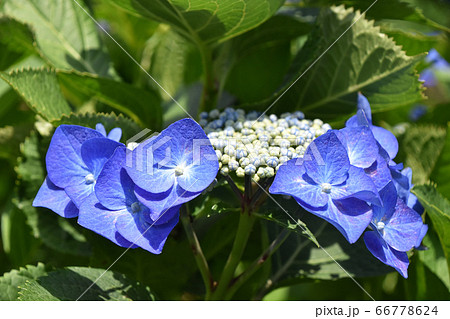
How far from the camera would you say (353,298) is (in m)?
1.16

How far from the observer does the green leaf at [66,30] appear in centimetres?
113

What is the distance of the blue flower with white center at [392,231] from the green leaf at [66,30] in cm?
70

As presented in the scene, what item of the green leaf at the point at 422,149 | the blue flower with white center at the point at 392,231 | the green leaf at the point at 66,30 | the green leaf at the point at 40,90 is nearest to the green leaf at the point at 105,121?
the green leaf at the point at 40,90

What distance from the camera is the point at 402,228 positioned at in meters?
0.76

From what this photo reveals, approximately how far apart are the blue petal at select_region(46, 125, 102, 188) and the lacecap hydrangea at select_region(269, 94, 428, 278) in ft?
1.01

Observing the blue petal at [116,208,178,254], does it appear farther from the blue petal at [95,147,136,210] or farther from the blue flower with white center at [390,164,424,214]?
the blue flower with white center at [390,164,424,214]

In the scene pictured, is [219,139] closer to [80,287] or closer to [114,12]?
[80,287]

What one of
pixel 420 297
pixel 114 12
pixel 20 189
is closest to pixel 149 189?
pixel 20 189

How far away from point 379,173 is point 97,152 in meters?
0.42

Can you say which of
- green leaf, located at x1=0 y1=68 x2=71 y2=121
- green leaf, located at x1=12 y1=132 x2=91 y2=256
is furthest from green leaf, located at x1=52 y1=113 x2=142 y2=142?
green leaf, located at x1=12 y1=132 x2=91 y2=256

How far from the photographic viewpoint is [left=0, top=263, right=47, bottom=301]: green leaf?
888 mm

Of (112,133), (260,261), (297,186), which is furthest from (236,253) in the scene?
(112,133)

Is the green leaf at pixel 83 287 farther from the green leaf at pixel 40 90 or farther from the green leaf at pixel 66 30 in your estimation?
the green leaf at pixel 66 30

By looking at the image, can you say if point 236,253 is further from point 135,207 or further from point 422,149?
point 422,149
